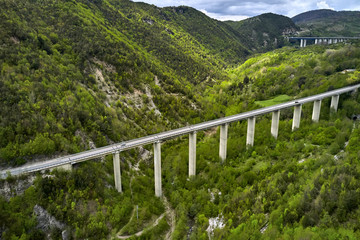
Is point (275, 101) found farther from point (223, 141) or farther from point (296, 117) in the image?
point (223, 141)

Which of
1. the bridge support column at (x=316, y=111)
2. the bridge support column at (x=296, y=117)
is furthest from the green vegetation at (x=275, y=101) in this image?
the bridge support column at (x=296, y=117)

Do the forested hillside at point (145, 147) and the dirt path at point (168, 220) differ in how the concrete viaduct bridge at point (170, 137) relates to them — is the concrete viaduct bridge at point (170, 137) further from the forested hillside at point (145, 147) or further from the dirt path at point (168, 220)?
the dirt path at point (168, 220)

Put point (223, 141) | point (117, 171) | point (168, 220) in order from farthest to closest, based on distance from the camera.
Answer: point (223, 141)
point (168, 220)
point (117, 171)

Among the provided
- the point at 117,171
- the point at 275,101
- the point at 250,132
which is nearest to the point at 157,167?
the point at 117,171

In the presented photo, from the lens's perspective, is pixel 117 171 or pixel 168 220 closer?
pixel 117 171

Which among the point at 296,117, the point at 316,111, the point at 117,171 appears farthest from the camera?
the point at 316,111

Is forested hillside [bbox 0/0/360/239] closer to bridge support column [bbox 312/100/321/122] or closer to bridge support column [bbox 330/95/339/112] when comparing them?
bridge support column [bbox 312/100/321/122]

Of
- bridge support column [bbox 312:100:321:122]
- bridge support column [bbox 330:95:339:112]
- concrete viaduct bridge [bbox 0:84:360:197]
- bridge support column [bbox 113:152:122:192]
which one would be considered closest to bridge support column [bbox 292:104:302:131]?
concrete viaduct bridge [bbox 0:84:360:197]

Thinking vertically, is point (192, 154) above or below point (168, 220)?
above
